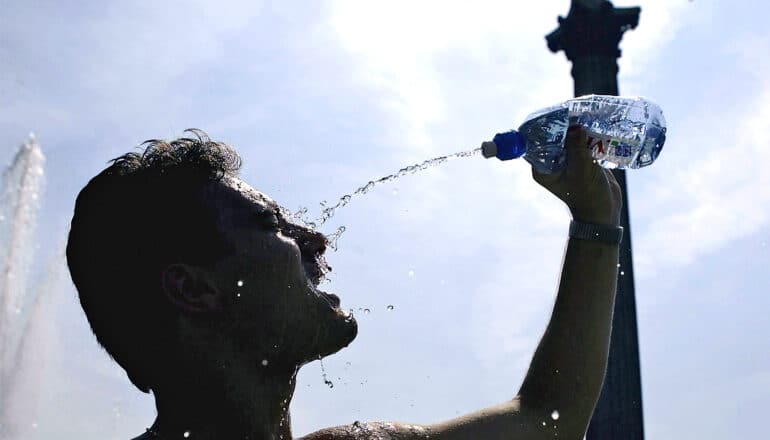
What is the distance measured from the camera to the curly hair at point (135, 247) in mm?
3514

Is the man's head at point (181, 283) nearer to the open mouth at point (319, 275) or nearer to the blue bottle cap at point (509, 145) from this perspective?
the open mouth at point (319, 275)

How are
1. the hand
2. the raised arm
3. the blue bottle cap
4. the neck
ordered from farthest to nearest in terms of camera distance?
the blue bottle cap
the hand
the raised arm
the neck

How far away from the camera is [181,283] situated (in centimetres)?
354

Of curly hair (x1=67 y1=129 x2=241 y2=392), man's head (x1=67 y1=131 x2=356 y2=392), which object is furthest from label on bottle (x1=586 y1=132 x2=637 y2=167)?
curly hair (x1=67 y1=129 x2=241 y2=392)

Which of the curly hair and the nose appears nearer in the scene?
the curly hair

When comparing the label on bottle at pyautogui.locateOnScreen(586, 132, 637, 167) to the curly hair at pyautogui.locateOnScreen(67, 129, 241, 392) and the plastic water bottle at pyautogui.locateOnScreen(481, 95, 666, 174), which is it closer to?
the plastic water bottle at pyautogui.locateOnScreen(481, 95, 666, 174)

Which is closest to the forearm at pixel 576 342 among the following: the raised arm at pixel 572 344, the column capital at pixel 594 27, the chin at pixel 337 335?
the raised arm at pixel 572 344

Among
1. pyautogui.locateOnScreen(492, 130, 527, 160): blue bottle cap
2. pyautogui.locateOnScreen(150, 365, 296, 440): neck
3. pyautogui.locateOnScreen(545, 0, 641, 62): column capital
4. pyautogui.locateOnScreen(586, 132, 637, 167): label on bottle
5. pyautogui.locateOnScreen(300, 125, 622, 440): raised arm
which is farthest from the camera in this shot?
pyautogui.locateOnScreen(545, 0, 641, 62): column capital

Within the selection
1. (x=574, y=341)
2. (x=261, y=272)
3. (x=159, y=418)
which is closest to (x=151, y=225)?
(x=261, y=272)

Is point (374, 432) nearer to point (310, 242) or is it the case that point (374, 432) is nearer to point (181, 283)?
point (310, 242)

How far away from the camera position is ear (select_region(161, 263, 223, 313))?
3.54 meters

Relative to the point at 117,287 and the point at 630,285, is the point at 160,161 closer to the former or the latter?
the point at 117,287

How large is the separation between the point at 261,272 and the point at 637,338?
19.8 meters

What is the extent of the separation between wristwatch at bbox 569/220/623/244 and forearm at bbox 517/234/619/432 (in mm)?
22
